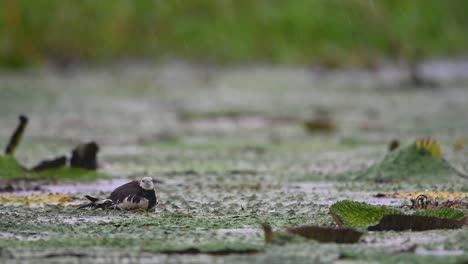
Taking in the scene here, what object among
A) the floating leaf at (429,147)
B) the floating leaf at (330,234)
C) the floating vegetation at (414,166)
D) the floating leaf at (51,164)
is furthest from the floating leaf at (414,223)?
the floating leaf at (51,164)

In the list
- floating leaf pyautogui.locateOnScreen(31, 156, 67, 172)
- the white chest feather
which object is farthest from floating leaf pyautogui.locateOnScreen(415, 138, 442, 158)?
the white chest feather

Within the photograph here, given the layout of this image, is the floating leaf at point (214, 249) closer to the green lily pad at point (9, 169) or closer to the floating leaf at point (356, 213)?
the floating leaf at point (356, 213)

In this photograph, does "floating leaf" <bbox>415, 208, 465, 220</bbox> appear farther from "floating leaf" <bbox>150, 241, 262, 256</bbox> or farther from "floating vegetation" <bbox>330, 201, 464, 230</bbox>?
"floating leaf" <bbox>150, 241, 262, 256</bbox>

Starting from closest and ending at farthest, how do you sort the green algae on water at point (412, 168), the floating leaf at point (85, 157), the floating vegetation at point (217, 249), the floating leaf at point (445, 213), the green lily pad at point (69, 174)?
the floating vegetation at point (217, 249)
the floating leaf at point (445, 213)
the green algae on water at point (412, 168)
the green lily pad at point (69, 174)
the floating leaf at point (85, 157)

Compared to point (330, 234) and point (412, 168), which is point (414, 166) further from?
point (330, 234)

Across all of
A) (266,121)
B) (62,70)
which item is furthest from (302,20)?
(266,121)

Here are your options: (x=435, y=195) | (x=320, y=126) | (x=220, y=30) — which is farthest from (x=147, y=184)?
(x=220, y=30)
